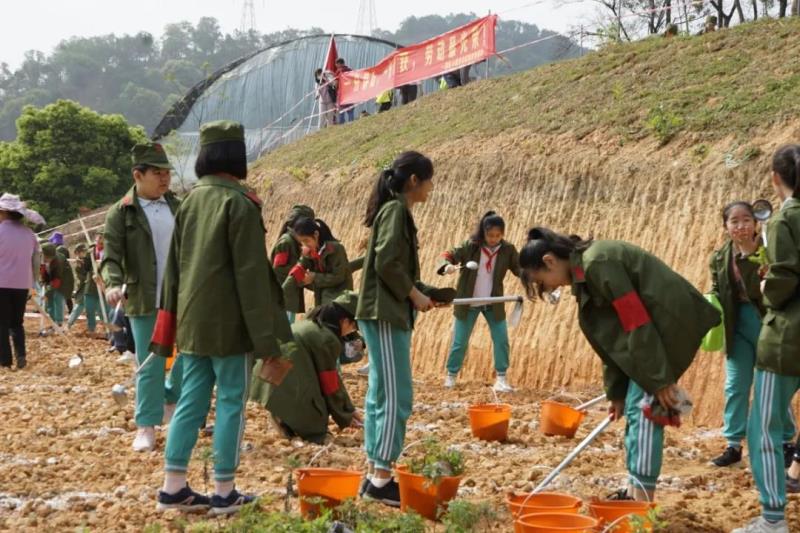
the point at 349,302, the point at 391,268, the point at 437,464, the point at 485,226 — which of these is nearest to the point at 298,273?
the point at 485,226

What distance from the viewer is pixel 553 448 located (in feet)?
24.2

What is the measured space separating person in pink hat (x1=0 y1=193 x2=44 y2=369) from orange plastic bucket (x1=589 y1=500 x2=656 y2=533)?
29.2 feet

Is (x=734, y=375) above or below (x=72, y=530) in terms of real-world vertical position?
above

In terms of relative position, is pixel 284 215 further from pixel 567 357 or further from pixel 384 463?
pixel 384 463

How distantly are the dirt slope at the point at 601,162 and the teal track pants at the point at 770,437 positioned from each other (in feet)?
13.6

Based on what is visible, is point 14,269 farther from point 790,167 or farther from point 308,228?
point 790,167

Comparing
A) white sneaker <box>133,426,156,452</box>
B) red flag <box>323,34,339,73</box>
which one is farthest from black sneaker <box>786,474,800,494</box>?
red flag <box>323,34,339,73</box>

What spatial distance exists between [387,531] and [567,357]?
22.3 feet

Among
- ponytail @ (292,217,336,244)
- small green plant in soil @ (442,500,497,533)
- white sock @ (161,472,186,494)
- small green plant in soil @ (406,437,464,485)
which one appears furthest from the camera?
ponytail @ (292,217,336,244)

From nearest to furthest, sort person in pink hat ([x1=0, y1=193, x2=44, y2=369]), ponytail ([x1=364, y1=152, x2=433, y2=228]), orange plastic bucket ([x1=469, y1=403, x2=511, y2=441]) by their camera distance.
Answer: ponytail ([x1=364, y1=152, x2=433, y2=228])
orange plastic bucket ([x1=469, y1=403, x2=511, y2=441])
person in pink hat ([x1=0, y1=193, x2=44, y2=369])

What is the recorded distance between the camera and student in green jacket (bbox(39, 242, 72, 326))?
17234 mm

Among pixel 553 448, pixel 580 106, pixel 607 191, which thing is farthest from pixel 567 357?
pixel 580 106

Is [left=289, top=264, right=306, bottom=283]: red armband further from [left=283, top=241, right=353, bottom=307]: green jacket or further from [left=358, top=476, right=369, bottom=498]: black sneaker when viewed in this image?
[left=358, top=476, right=369, bottom=498]: black sneaker

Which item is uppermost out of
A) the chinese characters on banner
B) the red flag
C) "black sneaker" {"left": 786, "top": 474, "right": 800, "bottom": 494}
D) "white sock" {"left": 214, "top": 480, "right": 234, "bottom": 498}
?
the red flag
